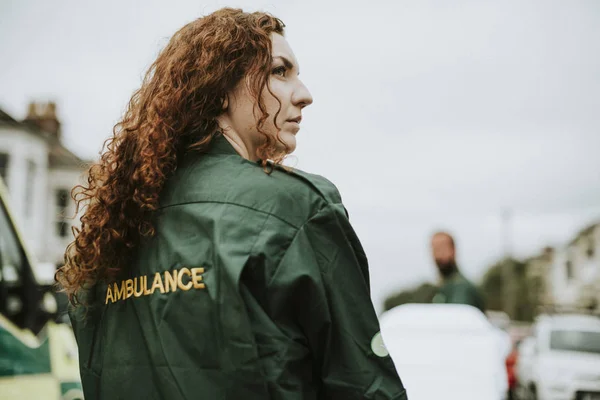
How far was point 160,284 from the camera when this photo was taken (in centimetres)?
150

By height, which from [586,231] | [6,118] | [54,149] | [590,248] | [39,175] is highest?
[6,118]

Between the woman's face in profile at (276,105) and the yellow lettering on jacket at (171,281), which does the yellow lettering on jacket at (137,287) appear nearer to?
the yellow lettering on jacket at (171,281)

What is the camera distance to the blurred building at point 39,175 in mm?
2984

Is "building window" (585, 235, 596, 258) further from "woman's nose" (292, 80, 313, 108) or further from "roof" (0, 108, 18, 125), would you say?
"woman's nose" (292, 80, 313, 108)

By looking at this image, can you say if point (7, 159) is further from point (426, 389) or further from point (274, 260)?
point (426, 389)

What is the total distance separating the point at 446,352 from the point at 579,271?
62395mm

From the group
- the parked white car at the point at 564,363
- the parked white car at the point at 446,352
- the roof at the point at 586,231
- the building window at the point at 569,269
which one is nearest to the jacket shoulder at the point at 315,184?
the parked white car at the point at 446,352

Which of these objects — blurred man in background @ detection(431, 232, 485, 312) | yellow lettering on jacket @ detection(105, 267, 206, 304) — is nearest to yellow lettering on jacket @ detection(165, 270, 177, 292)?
yellow lettering on jacket @ detection(105, 267, 206, 304)

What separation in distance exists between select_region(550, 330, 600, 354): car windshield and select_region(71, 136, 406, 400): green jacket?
13.7 metres

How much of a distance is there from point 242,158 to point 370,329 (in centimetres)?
48

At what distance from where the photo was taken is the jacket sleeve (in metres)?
1.39

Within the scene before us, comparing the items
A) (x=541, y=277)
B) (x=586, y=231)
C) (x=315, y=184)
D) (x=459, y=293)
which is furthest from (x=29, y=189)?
(x=541, y=277)

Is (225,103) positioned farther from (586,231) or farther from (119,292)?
(586,231)

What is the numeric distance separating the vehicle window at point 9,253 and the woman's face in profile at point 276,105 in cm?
157
